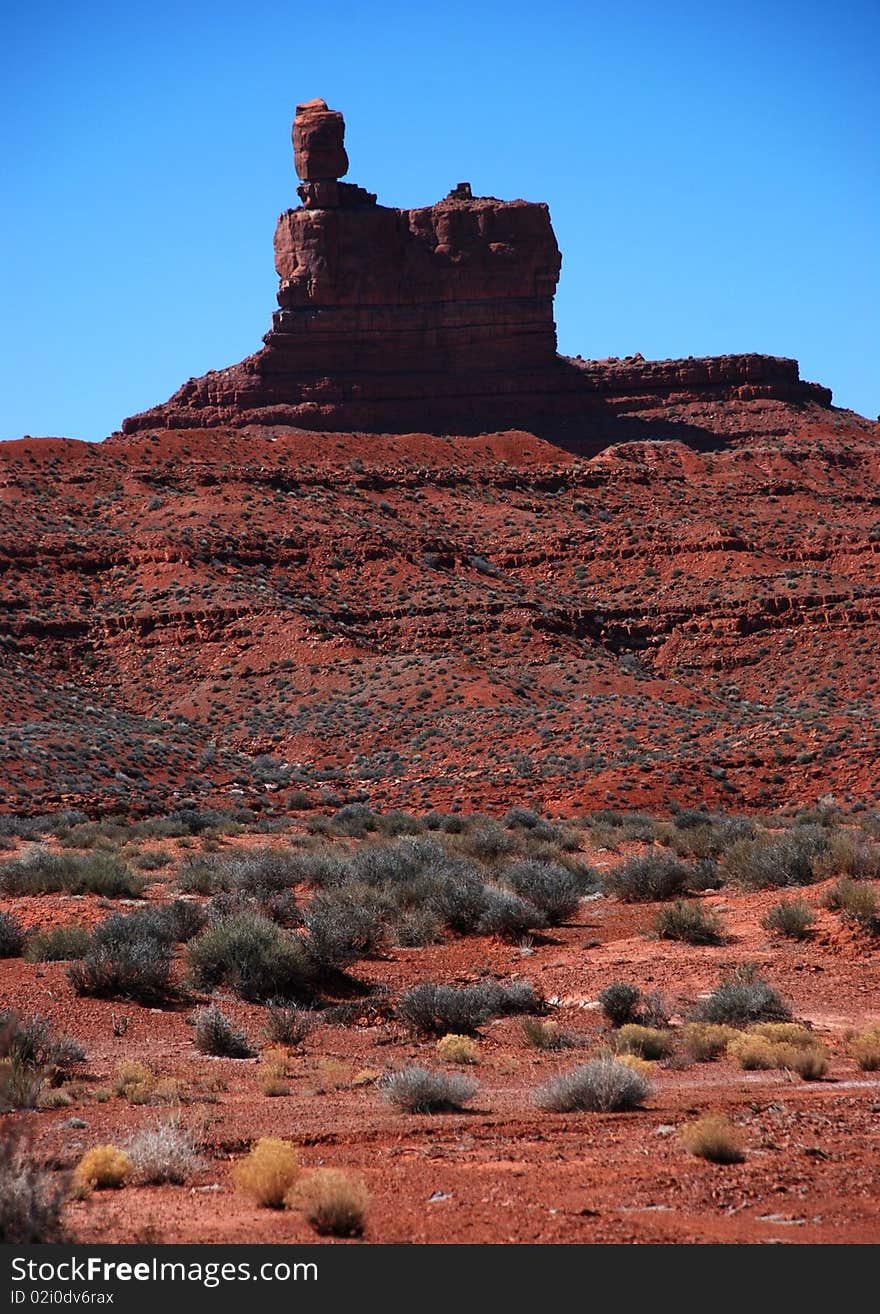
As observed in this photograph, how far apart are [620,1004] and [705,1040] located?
1.67 m

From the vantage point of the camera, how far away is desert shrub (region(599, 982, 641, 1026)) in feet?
47.1

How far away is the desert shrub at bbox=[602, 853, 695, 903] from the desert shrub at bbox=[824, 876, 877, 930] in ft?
13.1

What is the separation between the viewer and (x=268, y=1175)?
8.34 m

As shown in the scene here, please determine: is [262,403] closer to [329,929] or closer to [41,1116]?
[329,929]

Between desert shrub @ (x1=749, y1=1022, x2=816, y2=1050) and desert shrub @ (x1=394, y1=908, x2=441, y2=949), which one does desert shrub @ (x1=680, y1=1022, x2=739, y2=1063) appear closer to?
desert shrub @ (x1=749, y1=1022, x2=816, y2=1050)

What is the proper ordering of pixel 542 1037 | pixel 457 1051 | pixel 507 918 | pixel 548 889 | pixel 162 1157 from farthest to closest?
pixel 548 889, pixel 507 918, pixel 542 1037, pixel 457 1051, pixel 162 1157

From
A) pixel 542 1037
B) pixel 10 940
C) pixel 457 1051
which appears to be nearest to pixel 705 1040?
pixel 542 1037

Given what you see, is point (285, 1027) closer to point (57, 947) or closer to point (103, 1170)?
point (57, 947)

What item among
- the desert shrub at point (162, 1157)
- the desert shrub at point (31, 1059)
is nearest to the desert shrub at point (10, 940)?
the desert shrub at point (31, 1059)

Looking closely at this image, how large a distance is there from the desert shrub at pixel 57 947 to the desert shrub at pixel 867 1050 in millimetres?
8540

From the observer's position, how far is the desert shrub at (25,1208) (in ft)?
23.5

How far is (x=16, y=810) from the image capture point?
36625 millimetres

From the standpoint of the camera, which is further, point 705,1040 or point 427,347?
point 427,347

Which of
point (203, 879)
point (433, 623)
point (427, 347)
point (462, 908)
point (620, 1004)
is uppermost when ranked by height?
point (427, 347)
